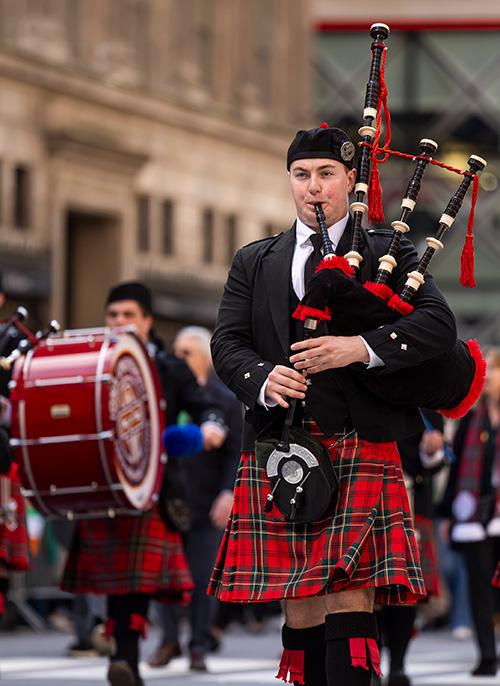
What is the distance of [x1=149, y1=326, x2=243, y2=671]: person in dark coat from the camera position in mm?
12492

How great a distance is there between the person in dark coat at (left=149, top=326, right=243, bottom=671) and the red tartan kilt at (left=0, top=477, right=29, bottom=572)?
2.15 meters

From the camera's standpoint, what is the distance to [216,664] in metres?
12.7

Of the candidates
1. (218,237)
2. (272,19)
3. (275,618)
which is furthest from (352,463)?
(272,19)

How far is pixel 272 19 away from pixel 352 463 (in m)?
35.4

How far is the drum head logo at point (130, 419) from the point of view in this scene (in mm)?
9391

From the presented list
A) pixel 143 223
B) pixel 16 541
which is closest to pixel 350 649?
pixel 16 541

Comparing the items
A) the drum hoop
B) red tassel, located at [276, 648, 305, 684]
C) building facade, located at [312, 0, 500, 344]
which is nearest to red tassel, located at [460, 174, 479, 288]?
red tassel, located at [276, 648, 305, 684]

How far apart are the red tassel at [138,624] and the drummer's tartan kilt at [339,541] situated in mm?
3136

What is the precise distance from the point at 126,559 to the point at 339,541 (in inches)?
138

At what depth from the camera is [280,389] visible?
6.32m

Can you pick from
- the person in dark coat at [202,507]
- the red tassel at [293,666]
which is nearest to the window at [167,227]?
the person in dark coat at [202,507]

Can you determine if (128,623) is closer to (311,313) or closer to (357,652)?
(357,652)

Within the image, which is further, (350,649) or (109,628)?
(109,628)

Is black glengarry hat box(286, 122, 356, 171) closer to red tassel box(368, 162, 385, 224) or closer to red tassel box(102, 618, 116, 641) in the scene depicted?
red tassel box(368, 162, 385, 224)
